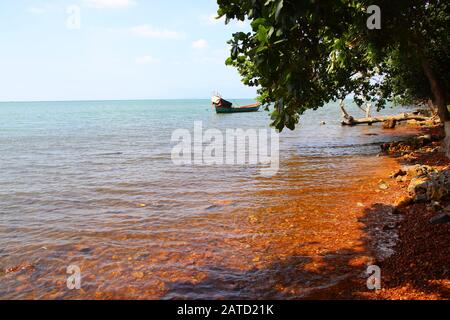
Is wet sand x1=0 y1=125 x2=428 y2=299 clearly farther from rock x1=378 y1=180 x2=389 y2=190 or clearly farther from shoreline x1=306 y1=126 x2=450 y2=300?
rock x1=378 y1=180 x2=389 y2=190

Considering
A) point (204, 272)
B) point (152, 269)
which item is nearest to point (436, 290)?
point (204, 272)

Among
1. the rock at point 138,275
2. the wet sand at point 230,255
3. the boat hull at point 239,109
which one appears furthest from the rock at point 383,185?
the boat hull at point 239,109

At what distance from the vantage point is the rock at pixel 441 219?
7002mm

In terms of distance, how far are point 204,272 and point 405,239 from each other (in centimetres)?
388

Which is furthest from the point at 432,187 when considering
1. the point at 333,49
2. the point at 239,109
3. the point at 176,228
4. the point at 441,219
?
the point at 239,109

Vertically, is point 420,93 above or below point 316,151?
above

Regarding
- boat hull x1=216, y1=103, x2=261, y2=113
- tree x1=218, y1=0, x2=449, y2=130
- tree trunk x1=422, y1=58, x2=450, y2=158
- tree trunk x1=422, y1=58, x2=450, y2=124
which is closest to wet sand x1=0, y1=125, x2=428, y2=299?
tree x1=218, y1=0, x2=449, y2=130

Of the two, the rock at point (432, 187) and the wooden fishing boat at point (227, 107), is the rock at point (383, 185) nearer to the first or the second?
the rock at point (432, 187)

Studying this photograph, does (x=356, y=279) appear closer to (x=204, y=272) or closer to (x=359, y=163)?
(x=204, y=272)

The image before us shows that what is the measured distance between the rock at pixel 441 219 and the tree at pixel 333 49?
3.35 meters

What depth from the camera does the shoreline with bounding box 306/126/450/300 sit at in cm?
504

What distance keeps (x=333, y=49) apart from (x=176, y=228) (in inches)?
229

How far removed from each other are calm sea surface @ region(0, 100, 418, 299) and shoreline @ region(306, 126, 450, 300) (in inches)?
17.0

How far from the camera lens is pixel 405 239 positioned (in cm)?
697
